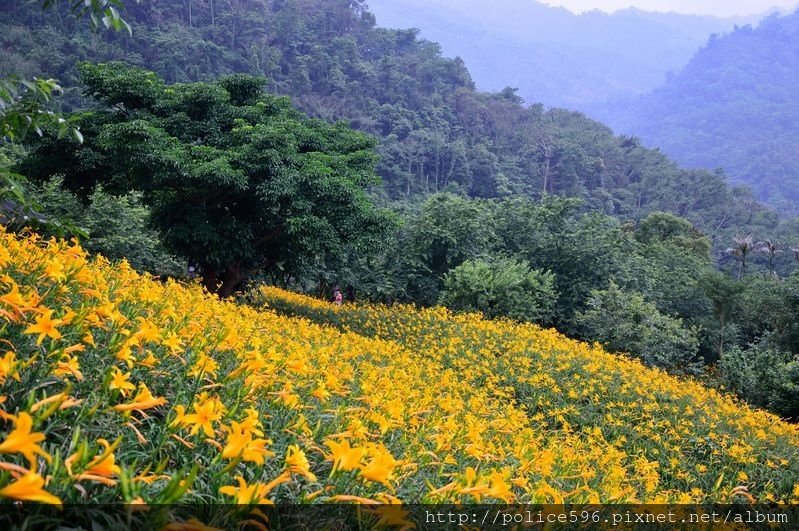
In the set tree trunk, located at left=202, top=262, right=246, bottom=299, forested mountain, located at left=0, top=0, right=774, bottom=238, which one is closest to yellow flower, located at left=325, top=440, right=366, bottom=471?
tree trunk, located at left=202, top=262, right=246, bottom=299

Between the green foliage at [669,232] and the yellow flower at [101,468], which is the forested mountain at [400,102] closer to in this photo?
the green foliage at [669,232]

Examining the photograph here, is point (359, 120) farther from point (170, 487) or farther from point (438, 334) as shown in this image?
point (170, 487)

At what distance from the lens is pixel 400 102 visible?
4897 centimetres

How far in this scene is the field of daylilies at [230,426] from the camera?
3.14 feet

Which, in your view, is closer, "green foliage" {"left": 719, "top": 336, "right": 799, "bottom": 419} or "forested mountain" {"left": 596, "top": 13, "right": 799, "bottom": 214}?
"green foliage" {"left": 719, "top": 336, "right": 799, "bottom": 419}

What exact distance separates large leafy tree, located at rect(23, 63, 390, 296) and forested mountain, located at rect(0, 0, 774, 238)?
95.5ft

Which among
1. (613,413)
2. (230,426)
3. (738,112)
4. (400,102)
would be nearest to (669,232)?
(613,413)

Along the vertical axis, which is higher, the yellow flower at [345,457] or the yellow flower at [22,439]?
the yellow flower at [22,439]

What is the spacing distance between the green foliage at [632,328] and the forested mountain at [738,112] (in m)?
64.1

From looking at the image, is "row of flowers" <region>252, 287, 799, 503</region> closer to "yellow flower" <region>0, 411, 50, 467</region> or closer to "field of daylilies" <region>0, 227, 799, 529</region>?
"field of daylilies" <region>0, 227, 799, 529</region>

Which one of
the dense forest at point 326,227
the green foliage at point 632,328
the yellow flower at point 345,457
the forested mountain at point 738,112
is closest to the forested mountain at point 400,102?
the dense forest at point 326,227

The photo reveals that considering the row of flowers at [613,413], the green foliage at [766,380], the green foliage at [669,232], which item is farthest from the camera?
the green foliage at [669,232]

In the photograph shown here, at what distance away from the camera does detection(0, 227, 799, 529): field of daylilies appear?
958 millimetres

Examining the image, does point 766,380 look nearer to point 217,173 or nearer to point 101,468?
point 217,173
